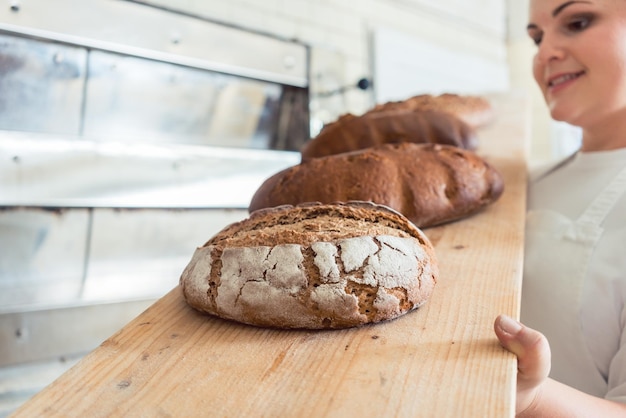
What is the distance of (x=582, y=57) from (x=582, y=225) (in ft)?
1.26

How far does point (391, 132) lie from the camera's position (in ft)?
4.60

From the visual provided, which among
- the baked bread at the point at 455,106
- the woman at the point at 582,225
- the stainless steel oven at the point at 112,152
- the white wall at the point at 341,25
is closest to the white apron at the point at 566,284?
the woman at the point at 582,225

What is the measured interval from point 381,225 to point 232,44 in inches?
71.9

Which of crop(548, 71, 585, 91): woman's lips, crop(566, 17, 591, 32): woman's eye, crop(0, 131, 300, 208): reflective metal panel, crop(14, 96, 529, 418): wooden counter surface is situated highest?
crop(566, 17, 591, 32): woman's eye

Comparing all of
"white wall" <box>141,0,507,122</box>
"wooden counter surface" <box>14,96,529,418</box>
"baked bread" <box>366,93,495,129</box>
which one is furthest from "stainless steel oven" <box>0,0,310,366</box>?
"wooden counter surface" <box>14,96,529,418</box>

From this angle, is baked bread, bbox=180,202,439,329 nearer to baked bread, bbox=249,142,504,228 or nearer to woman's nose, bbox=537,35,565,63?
baked bread, bbox=249,142,504,228

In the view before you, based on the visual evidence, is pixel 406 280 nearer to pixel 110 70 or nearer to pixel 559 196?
pixel 559 196

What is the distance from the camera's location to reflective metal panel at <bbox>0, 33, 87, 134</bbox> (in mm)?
1811

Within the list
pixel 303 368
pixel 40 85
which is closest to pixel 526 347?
pixel 303 368

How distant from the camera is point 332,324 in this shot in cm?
72

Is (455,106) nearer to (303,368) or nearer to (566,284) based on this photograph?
(566,284)

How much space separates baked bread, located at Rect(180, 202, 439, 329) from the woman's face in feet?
2.30

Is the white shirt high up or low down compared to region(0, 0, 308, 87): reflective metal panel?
down

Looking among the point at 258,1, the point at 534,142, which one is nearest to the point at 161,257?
the point at 258,1
